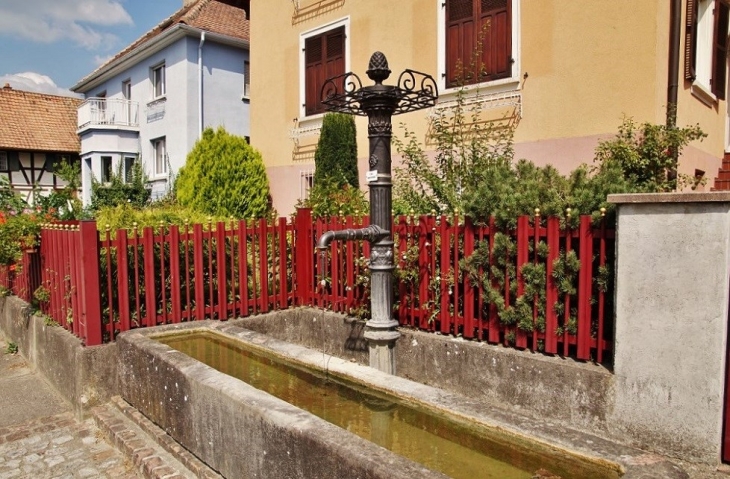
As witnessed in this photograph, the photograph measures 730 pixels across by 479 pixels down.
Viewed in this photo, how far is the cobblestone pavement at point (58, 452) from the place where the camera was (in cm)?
Answer: 397

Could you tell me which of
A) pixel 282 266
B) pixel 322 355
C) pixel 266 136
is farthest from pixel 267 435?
pixel 266 136

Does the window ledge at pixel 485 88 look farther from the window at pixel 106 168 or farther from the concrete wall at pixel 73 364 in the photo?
the window at pixel 106 168

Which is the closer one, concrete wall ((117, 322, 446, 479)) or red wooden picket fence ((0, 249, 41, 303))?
concrete wall ((117, 322, 446, 479))

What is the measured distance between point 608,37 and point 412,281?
14.3ft

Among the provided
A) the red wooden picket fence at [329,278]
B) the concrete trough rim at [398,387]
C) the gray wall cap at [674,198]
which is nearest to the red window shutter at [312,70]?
the red wooden picket fence at [329,278]

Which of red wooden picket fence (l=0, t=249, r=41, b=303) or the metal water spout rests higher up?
the metal water spout

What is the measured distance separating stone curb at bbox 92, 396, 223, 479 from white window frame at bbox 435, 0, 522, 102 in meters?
5.58

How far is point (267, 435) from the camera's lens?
9.81 ft

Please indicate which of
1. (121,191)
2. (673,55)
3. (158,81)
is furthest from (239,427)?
(158,81)

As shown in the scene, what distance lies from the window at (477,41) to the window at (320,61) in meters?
2.66

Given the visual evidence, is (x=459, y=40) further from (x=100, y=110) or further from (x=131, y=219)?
(x=100, y=110)

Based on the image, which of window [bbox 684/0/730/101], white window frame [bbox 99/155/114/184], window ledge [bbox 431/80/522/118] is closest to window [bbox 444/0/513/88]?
window ledge [bbox 431/80/522/118]

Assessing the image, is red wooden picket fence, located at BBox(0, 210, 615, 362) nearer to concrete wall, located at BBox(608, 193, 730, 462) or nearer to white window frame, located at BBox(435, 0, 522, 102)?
Result: concrete wall, located at BBox(608, 193, 730, 462)

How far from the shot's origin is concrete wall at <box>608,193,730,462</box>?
319 centimetres
